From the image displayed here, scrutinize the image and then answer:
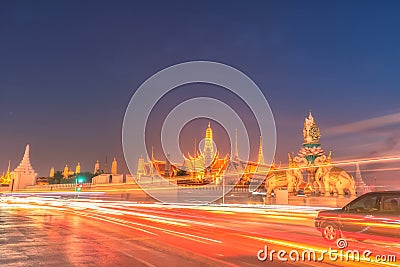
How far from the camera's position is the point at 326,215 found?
411 inches

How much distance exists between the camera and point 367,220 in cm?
913

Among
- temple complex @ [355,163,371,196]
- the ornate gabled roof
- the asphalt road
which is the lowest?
the asphalt road

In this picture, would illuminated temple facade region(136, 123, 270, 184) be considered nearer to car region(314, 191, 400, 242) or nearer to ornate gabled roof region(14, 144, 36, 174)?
ornate gabled roof region(14, 144, 36, 174)

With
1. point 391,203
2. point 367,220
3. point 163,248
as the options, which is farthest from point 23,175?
point 391,203

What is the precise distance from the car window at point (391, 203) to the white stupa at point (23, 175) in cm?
8785

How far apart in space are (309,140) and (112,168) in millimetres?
116737

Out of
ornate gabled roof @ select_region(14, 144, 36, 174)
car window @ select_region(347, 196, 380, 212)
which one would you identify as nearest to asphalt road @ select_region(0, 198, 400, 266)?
car window @ select_region(347, 196, 380, 212)

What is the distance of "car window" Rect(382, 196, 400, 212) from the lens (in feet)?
29.3

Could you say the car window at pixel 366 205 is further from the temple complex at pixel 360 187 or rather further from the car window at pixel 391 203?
the temple complex at pixel 360 187

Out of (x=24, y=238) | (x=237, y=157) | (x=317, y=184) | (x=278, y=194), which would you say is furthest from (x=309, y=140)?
(x=237, y=157)

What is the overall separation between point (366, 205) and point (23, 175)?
92708mm

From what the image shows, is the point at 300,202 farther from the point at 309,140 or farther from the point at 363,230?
the point at 363,230

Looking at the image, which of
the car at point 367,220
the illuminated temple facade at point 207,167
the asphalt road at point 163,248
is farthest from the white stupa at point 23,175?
the car at point 367,220

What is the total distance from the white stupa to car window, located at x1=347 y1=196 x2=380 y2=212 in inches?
3425
